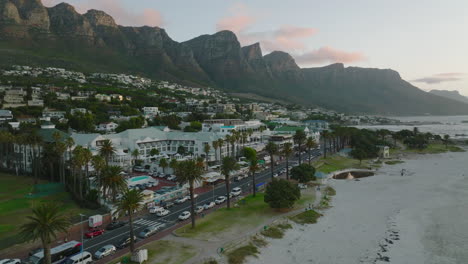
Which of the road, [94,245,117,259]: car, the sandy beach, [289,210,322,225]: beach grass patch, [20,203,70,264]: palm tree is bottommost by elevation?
the sandy beach

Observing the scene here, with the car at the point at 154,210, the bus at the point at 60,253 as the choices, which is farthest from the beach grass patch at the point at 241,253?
the car at the point at 154,210

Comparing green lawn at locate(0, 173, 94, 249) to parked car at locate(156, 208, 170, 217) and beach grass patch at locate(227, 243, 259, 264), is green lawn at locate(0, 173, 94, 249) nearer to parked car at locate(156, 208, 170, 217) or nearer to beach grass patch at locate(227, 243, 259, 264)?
parked car at locate(156, 208, 170, 217)

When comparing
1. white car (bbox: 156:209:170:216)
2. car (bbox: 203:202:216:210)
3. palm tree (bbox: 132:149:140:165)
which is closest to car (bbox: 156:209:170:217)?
white car (bbox: 156:209:170:216)

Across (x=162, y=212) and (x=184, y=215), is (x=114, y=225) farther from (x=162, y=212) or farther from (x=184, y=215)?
(x=184, y=215)

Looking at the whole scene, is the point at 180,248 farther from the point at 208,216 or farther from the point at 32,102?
the point at 32,102

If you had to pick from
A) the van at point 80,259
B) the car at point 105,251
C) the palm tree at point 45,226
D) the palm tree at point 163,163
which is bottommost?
the car at point 105,251

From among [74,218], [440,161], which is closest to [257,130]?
[440,161]

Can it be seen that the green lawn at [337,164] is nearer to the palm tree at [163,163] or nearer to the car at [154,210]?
the palm tree at [163,163]
